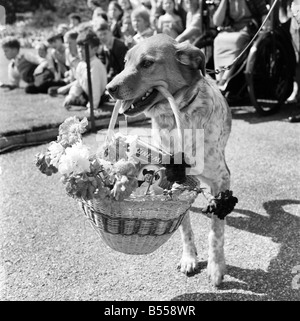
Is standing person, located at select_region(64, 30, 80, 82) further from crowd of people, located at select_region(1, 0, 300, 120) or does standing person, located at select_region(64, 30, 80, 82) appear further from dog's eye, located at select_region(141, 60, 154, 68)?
dog's eye, located at select_region(141, 60, 154, 68)

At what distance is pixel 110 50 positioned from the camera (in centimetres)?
858

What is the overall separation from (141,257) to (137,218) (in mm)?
1006

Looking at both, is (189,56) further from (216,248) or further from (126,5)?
(126,5)

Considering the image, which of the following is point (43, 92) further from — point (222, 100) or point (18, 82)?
point (222, 100)

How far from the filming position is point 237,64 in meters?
6.80

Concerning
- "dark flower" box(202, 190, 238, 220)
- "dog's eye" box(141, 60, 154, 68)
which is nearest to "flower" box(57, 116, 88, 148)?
"dog's eye" box(141, 60, 154, 68)

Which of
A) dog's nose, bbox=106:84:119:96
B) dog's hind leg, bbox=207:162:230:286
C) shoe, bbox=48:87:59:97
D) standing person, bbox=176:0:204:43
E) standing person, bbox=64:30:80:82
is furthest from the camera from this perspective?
shoe, bbox=48:87:59:97

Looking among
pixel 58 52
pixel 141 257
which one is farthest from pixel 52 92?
pixel 141 257

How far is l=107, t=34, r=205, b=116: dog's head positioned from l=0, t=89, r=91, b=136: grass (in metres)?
3.92

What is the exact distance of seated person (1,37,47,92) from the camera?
392 inches

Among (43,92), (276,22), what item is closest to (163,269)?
(276,22)

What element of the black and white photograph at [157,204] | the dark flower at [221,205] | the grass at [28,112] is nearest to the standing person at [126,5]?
the grass at [28,112]
